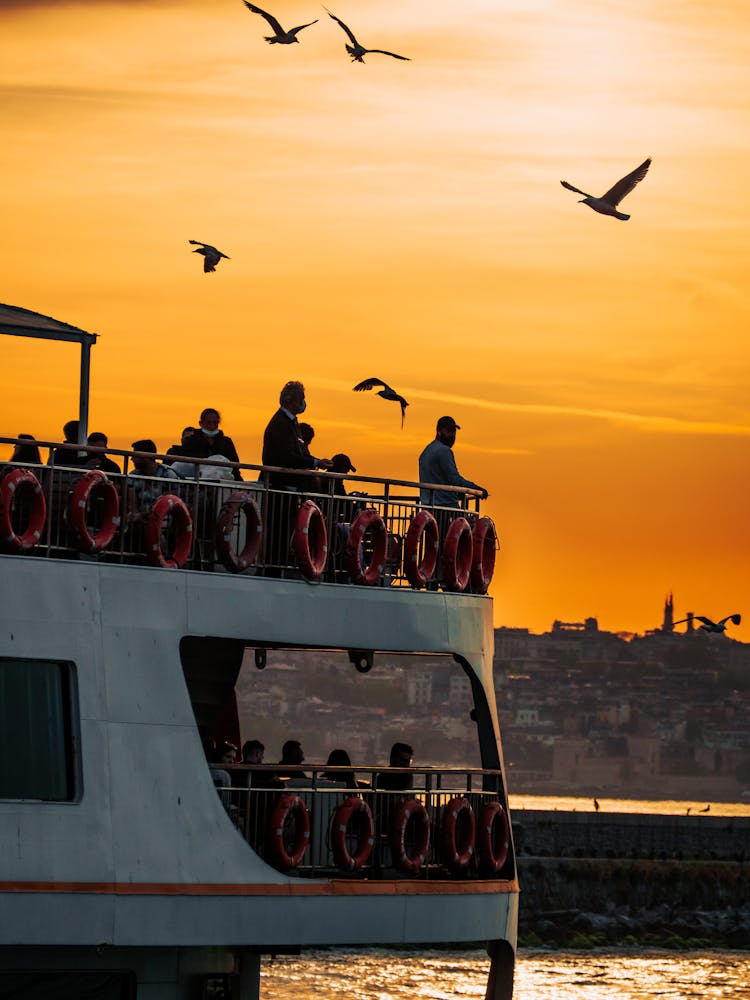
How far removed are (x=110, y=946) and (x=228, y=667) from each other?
6592mm

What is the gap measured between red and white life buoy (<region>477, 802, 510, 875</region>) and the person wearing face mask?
420cm

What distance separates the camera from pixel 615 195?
3381 centimetres

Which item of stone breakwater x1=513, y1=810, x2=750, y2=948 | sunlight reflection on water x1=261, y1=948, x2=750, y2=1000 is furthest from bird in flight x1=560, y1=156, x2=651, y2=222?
stone breakwater x1=513, y1=810, x2=750, y2=948

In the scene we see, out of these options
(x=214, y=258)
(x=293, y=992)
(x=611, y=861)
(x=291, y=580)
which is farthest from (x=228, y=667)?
(x=611, y=861)

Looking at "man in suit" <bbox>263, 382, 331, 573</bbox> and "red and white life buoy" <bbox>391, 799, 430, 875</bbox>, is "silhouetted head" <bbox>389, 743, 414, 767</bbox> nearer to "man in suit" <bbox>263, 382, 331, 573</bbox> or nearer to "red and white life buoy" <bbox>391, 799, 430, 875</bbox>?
"red and white life buoy" <bbox>391, 799, 430, 875</bbox>

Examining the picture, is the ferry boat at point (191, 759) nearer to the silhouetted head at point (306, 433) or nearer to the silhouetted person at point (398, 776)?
the silhouetted person at point (398, 776)

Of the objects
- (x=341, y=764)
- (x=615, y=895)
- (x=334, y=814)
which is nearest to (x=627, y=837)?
(x=615, y=895)

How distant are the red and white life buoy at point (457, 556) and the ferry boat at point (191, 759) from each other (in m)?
0.03

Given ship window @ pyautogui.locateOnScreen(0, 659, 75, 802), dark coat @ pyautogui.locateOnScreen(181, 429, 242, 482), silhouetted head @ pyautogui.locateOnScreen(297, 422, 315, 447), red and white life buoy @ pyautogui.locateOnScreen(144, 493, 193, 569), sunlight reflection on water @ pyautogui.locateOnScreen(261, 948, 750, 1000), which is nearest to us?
ship window @ pyautogui.locateOnScreen(0, 659, 75, 802)

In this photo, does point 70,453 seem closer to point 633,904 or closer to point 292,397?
point 292,397

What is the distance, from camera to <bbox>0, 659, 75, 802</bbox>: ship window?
58.2 feet

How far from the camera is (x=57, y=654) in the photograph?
17969mm

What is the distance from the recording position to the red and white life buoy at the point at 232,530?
19609 mm

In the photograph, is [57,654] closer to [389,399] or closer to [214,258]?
[389,399]
